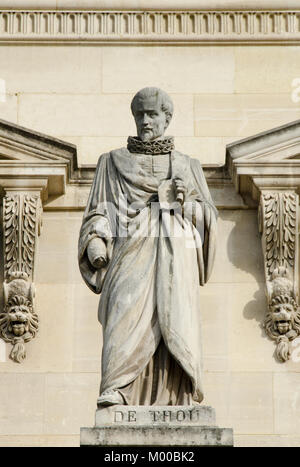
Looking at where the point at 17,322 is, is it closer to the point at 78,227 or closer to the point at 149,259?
the point at 78,227

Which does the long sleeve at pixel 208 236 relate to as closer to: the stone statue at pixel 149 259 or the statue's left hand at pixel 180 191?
the stone statue at pixel 149 259

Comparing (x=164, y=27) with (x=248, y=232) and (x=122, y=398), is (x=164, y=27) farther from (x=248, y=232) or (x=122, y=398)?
(x=122, y=398)

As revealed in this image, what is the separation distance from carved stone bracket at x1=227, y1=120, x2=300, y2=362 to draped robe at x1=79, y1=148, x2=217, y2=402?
6.51 feet

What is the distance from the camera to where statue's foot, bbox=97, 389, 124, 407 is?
17.0 metres

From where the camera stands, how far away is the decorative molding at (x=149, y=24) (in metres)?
21.0

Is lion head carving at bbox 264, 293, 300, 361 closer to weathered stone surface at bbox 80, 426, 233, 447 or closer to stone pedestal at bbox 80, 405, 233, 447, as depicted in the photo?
stone pedestal at bbox 80, 405, 233, 447

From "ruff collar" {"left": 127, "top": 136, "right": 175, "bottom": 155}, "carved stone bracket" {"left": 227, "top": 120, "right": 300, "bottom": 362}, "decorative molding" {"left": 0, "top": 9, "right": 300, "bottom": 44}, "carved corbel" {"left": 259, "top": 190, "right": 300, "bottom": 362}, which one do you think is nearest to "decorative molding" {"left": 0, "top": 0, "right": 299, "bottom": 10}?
"decorative molding" {"left": 0, "top": 9, "right": 300, "bottom": 44}

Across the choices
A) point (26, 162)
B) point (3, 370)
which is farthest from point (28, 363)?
point (26, 162)

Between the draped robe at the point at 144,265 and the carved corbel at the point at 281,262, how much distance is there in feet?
6.54

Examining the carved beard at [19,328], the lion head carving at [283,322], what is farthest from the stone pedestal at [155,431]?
the carved beard at [19,328]

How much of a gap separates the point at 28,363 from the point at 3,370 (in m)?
0.21

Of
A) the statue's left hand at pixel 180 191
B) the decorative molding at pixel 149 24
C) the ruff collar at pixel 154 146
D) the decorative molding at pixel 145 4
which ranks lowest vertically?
the statue's left hand at pixel 180 191

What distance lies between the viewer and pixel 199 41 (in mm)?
21000

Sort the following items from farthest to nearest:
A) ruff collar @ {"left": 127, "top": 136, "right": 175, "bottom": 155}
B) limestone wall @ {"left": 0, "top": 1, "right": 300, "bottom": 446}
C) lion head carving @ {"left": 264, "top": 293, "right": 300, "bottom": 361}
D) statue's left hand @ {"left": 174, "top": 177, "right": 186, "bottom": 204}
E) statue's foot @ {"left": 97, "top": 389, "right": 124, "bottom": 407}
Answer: lion head carving @ {"left": 264, "top": 293, "right": 300, "bottom": 361} < limestone wall @ {"left": 0, "top": 1, "right": 300, "bottom": 446} < ruff collar @ {"left": 127, "top": 136, "right": 175, "bottom": 155} < statue's left hand @ {"left": 174, "top": 177, "right": 186, "bottom": 204} < statue's foot @ {"left": 97, "top": 389, "right": 124, "bottom": 407}
